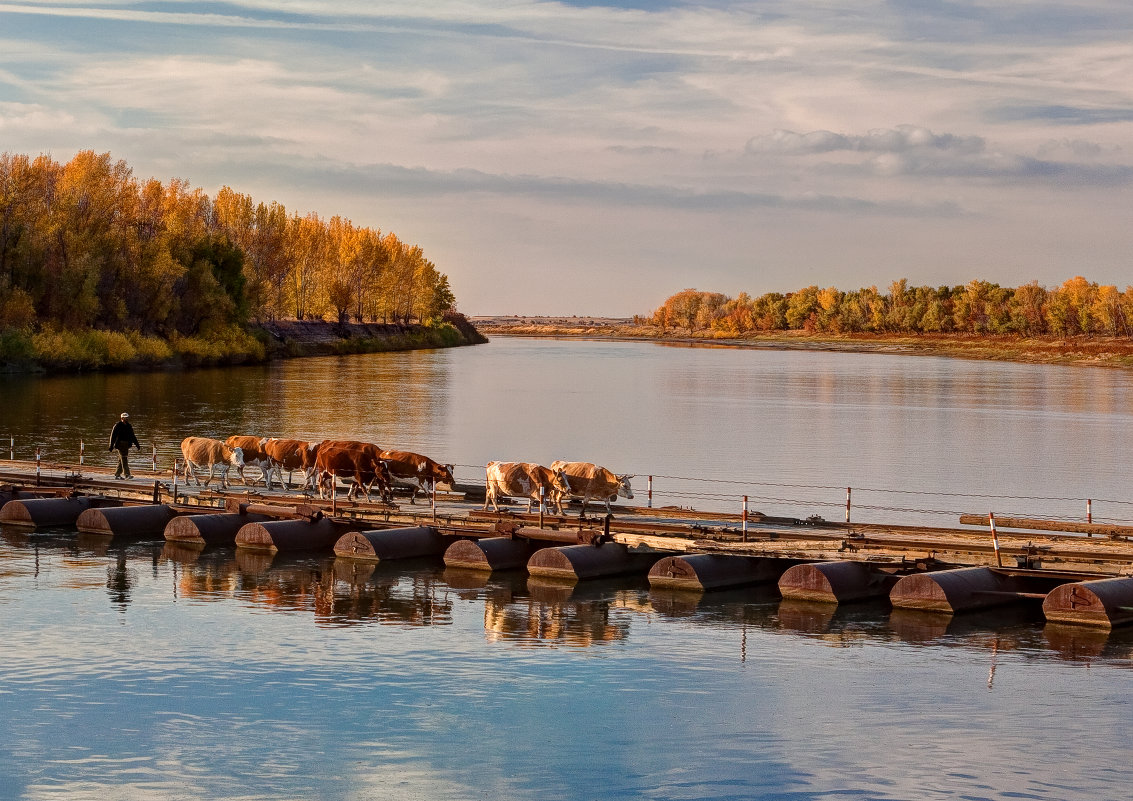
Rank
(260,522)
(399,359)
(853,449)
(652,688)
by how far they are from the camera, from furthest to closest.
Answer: (399,359), (853,449), (260,522), (652,688)

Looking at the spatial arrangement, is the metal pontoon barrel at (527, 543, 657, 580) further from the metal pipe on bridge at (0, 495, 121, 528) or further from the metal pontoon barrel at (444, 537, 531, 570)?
the metal pipe on bridge at (0, 495, 121, 528)

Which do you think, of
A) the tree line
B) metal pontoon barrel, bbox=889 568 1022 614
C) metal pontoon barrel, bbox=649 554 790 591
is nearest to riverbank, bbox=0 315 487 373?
the tree line

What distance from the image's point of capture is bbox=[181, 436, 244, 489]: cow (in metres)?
38.8

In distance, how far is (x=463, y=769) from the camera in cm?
1742

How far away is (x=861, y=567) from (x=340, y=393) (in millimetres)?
65944

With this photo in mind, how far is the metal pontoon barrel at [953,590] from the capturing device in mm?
25750

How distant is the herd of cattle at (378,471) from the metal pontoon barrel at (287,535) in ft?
5.36

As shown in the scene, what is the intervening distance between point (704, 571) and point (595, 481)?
5814 millimetres

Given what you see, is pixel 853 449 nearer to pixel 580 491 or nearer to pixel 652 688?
pixel 580 491

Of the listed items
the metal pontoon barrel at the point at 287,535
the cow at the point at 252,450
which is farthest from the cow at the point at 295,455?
the metal pontoon barrel at the point at 287,535

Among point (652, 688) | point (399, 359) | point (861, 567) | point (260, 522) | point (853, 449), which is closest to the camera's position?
point (652, 688)

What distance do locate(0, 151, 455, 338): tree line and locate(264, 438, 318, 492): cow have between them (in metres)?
67.3

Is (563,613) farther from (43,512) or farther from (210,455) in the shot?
(43,512)

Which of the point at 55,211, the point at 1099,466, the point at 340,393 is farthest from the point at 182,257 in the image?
the point at 1099,466
